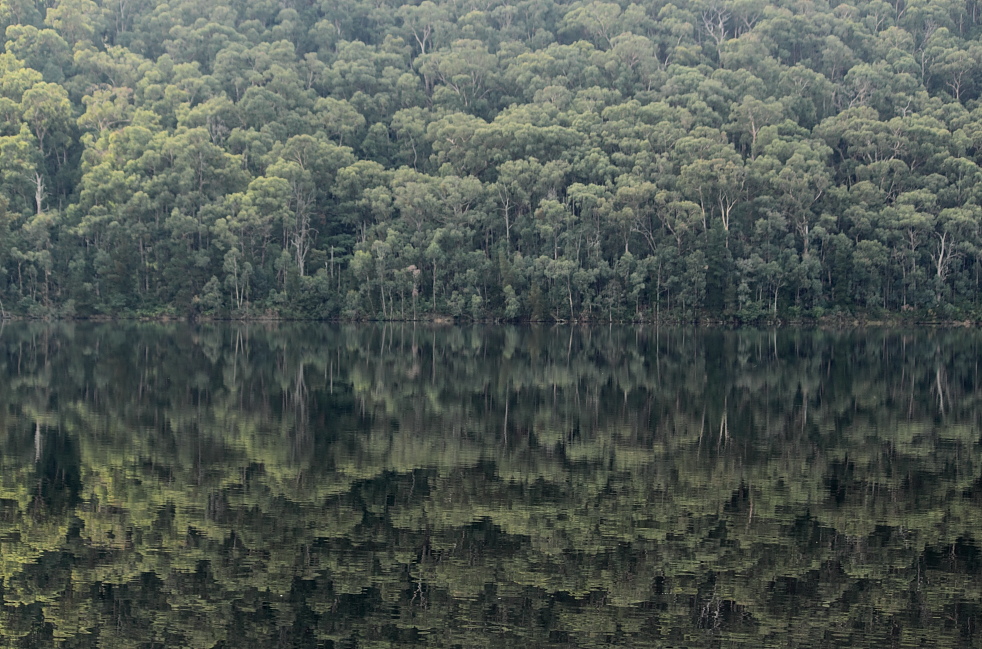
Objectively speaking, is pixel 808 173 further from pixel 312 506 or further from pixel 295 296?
pixel 312 506

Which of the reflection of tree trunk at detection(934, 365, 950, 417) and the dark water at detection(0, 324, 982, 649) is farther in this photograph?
the reflection of tree trunk at detection(934, 365, 950, 417)

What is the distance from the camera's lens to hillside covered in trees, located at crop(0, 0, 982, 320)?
287 feet

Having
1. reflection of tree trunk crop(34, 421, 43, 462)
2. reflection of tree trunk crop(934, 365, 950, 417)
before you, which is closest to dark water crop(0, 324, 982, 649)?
reflection of tree trunk crop(34, 421, 43, 462)

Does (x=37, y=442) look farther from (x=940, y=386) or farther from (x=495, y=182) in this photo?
(x=495, y=182)

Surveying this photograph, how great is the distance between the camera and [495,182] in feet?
320

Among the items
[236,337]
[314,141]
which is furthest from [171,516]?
[314,141]

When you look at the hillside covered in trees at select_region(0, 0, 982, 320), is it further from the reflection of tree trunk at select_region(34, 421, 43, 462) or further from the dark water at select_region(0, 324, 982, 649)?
the reflection of tree trunk at select_region(34, 421, 43, 462)

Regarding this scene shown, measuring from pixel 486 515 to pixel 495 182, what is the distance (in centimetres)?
8191

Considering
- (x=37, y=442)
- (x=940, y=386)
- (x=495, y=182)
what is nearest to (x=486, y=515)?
(x=37, y=442)

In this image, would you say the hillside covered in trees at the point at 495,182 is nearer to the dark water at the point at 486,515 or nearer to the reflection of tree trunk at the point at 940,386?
the reflection of tree trunk at the point at 940,386

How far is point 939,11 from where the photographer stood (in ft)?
399

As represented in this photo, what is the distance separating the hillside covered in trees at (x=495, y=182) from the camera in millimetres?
87500

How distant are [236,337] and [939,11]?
319ft

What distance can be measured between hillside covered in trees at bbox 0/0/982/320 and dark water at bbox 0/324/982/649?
54.5m
